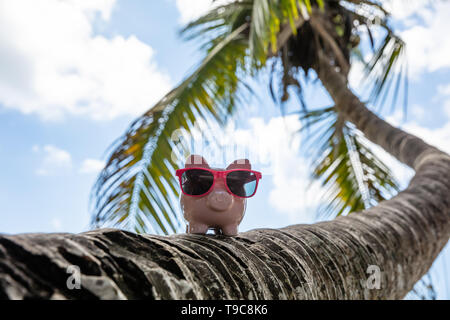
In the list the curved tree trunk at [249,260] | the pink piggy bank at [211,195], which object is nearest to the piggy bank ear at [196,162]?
the pink piggy bank at [211,195]

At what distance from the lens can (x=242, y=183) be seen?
3.25ft

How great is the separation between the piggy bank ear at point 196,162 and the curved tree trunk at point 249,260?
186mm

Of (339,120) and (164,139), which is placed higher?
(339,120)

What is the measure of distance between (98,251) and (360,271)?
0.84m

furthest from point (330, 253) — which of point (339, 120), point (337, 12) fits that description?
point (337, 12)

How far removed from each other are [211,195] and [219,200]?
0.02 meters

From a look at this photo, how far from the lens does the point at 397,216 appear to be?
4.98 ft

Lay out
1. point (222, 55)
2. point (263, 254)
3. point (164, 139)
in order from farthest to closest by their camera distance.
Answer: point (222, 55) → point (164, 139) → point (263, 254)

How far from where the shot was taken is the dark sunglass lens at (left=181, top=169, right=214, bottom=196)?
37.9 inches

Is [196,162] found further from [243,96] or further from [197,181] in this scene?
[243,96]

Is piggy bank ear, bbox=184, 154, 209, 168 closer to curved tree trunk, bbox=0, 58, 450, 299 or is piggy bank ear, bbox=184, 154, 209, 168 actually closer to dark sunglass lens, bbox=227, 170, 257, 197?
dark sunglass lens, bbox=227, 170, 257, 197

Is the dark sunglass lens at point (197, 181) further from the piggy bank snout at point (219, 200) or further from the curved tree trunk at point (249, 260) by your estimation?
the curved tree trunk at point (249, 260)
